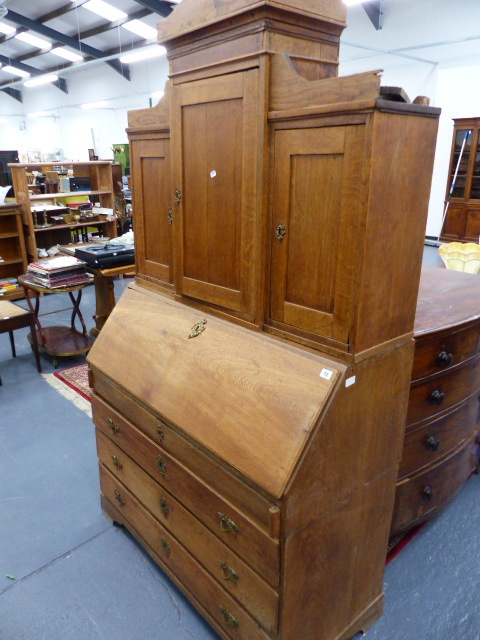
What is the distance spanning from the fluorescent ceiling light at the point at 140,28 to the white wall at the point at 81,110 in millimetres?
1349

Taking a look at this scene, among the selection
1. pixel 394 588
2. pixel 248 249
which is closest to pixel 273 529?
pixel 248 249

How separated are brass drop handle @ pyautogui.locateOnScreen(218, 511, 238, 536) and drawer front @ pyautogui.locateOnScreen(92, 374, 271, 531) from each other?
7 centimetres

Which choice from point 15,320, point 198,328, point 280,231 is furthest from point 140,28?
point 280,231

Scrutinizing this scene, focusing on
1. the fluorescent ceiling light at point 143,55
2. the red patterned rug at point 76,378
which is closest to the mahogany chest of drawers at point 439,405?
the red patterned rug at point 76,378

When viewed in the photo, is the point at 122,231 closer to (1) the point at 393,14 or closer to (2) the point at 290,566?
(1) the point at 393,14

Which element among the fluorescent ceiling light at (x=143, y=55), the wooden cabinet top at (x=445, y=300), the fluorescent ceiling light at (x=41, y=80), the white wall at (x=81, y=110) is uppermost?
the fluorescent ceiling light at (x=41, y=80)

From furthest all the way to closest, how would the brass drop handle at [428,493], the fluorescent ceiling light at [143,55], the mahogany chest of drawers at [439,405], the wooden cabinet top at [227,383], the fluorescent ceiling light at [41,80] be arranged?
the fluorescent ceiling light at [41,80] < the fluorescent ceiling light at [143,55] < the brass drop handle at [428,493] < the mahogany chest of drawers at [439,405] < the wooden cabinet top at [227,383]

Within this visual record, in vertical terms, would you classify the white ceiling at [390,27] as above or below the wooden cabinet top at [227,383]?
above

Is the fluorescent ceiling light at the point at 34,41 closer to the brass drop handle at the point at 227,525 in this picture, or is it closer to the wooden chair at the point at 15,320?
the wooden chair at the point at 15,320

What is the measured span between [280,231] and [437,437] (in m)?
1.20

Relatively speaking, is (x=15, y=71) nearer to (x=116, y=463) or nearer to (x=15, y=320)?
(x=15, y=320)

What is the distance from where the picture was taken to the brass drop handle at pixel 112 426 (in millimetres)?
1968

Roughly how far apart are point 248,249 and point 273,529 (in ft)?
2.62

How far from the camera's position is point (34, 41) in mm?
13023
